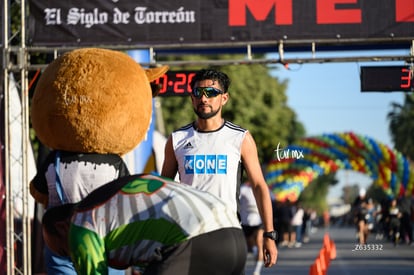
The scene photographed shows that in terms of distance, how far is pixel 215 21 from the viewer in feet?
39.1

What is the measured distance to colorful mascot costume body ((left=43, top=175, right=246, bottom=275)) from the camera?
4.14 meters

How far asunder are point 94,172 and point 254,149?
189cm

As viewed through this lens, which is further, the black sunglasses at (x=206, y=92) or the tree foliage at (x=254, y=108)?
the tree foliage at (x=254, y=108)

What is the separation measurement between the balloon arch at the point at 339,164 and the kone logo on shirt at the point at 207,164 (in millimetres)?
18318

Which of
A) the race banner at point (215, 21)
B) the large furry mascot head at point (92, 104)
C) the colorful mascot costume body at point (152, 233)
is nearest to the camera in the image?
the colorful mascot costume body at point (152, 233)

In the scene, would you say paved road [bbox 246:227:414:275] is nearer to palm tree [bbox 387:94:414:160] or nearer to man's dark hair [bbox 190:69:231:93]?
man's dark hair [bbox 190:69:231:93]

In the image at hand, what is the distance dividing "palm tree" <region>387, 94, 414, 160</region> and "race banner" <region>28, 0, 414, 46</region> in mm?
34031

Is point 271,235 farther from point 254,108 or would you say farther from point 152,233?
point 254,108

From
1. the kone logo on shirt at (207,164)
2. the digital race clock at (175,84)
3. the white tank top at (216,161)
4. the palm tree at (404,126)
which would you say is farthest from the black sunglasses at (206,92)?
the palm tree at (404,126)

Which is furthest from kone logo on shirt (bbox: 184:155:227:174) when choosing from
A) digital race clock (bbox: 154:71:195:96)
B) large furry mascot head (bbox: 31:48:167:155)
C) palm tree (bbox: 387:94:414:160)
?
palm tree (bbox: 387:94:414:160)

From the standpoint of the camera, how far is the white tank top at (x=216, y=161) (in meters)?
6.25

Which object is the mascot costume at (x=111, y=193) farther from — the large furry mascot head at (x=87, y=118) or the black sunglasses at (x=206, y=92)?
the black sunglasses at (x=206, y=92)

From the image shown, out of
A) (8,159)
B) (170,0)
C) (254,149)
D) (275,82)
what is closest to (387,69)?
(170,0)

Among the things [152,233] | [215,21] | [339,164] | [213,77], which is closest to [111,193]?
[152,233]
